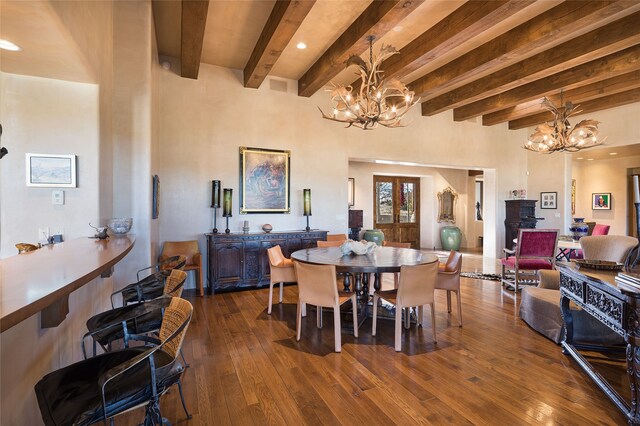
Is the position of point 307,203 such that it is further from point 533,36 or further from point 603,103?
point 603,103

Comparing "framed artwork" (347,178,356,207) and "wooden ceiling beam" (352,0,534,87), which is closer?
"wooden ceiling beam" (352,0,534,87)

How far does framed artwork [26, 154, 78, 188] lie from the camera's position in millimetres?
2811

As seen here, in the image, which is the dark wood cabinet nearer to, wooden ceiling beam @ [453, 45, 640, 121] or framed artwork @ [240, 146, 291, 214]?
wooden ceiling beam @ [453, 45, 640, 121]

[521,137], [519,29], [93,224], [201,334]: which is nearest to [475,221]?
[521,137]

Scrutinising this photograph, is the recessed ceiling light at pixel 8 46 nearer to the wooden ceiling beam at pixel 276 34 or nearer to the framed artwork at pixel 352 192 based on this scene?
the wooden ceiling beam at pixel 276 34

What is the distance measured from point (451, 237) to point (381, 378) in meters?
8.70

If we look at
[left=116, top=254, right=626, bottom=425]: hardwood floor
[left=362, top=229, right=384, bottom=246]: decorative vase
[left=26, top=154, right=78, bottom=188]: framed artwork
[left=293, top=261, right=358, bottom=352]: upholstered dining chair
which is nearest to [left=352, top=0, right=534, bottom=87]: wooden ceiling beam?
[left=293, top=261, right=358, bottom=352]: upholstered dining chair

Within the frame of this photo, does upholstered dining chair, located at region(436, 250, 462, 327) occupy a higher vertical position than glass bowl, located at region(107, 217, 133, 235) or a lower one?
lower

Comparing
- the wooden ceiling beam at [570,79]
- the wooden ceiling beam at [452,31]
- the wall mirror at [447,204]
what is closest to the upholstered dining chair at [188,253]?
the wooden ceiling beam at [452,31]

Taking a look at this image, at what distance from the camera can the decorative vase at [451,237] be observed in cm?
1041

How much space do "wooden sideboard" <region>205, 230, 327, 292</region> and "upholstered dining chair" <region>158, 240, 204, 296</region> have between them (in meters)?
0.19

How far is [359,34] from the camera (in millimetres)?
4059

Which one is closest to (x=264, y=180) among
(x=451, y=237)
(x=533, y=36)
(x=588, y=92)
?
(x=533, y=36)

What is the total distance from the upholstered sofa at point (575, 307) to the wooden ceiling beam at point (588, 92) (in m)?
3.73
